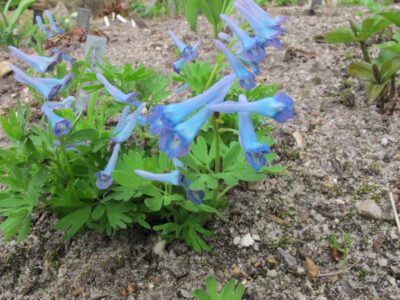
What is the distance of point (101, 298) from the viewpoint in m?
1.80

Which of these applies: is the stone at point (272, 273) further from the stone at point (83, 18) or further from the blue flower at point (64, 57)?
the stone at point (83, 18)

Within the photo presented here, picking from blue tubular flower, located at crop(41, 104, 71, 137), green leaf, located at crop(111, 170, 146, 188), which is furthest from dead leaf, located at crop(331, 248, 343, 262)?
blue tubular flower, located at crop(41, 104, 71, 137)

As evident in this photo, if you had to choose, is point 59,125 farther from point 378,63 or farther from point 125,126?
point 378,63

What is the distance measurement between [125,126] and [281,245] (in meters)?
0.89

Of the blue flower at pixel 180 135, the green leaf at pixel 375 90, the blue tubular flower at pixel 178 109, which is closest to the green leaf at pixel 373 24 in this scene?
the green leaf at pixel 375 90

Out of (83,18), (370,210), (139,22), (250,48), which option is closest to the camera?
(250,48)

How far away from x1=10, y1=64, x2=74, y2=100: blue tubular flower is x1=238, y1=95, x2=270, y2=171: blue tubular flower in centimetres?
70

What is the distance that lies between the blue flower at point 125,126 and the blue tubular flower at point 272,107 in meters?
0.49

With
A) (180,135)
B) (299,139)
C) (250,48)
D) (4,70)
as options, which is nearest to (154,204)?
(180,135)

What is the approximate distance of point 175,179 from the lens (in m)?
1.50

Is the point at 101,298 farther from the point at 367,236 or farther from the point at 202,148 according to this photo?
the point at 367,236

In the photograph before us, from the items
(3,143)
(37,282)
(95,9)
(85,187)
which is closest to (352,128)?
(85,187)

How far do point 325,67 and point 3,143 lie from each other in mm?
2299

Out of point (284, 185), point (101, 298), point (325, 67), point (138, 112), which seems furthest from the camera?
point (325, 67)
